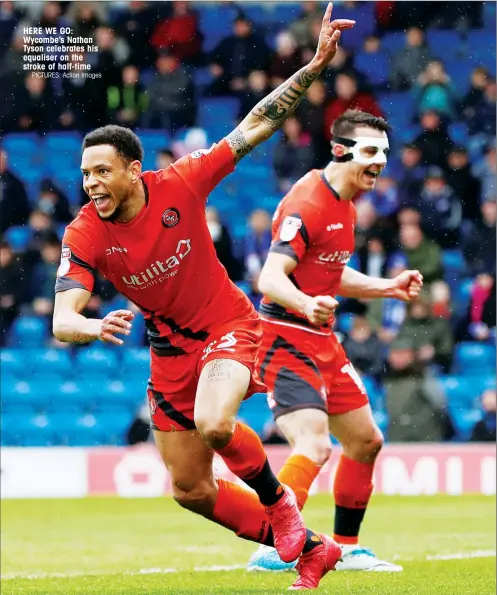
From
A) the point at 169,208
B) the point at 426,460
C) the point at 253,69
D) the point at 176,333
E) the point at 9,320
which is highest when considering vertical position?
the point at 253,69

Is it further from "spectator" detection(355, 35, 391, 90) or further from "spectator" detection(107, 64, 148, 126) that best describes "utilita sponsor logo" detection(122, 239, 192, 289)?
"spectator" detection(355, 35, 391, 90)

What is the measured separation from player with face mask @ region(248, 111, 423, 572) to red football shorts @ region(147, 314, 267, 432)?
2.63ft

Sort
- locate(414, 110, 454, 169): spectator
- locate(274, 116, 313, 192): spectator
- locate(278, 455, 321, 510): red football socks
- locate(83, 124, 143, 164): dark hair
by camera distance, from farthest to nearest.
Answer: locate(414, 110, 454, 169): spectator, locate(274, 116, 313, 192): spectator, locate(278, 455, 321, 510): red football socks, locate(83, 124, 143, 164): dark hair

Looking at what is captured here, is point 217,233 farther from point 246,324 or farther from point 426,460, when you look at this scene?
point 246,324

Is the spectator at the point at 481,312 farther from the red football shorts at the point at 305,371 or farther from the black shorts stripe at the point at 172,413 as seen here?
the black shorts stripe at the point at 172,413

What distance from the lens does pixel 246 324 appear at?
21.8 feet

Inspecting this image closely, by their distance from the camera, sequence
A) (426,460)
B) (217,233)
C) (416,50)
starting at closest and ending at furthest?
(426,460) < (217,233) < (416,50)

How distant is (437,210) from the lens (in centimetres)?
1556

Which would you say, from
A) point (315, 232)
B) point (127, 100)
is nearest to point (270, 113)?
point (315, 232)

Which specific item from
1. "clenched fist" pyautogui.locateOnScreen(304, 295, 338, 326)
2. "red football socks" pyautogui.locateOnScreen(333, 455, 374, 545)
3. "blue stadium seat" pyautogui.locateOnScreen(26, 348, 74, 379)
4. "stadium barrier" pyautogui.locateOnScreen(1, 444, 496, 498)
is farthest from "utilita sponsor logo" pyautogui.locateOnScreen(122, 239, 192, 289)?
"blue stadium seat" pyautogui.locateOnScreen(26, 348, 74, 379)

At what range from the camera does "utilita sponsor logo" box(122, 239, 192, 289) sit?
21.1 ft

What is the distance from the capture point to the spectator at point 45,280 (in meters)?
15.0

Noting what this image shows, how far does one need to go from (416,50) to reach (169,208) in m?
11.1

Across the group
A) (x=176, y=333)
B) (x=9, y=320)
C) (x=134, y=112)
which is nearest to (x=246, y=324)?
(x=176, y=333)
